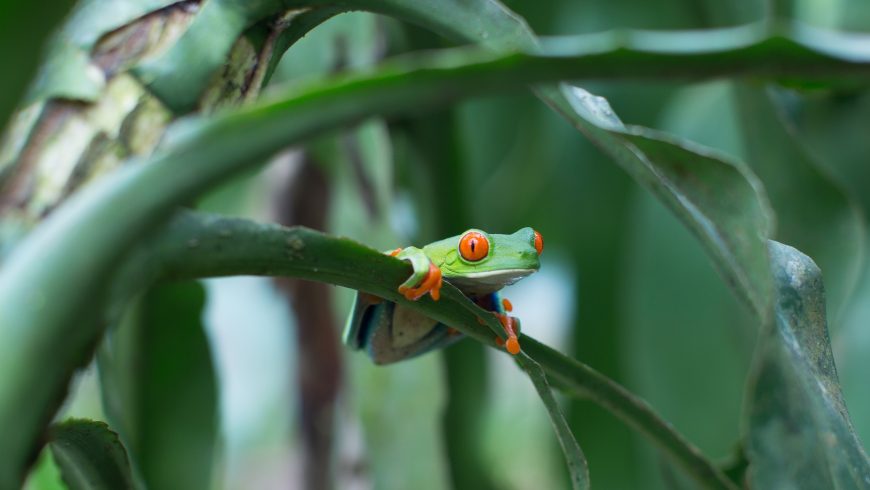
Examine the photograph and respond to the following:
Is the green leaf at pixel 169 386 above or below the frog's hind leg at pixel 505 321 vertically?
below

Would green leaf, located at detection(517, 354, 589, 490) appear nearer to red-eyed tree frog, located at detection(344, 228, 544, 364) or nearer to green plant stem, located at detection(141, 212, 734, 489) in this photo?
green plant stem, located at detection(141, 212, 734, 489)


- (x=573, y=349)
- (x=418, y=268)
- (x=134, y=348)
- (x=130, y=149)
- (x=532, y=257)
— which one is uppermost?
(x=130, y=149)

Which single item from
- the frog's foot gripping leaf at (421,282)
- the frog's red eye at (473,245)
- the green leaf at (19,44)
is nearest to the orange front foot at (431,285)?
the frog's foot gripping leaf at (421,282)

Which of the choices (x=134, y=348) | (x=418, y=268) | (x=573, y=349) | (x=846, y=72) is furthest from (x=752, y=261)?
(x=573, y=349)

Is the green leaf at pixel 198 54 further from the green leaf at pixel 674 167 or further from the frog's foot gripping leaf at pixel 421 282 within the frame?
the frog's foot gripping leaf at pixel 421 282

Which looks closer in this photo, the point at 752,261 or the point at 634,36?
the point at 634,36

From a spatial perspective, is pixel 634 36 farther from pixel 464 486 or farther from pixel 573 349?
pixel 573 349
